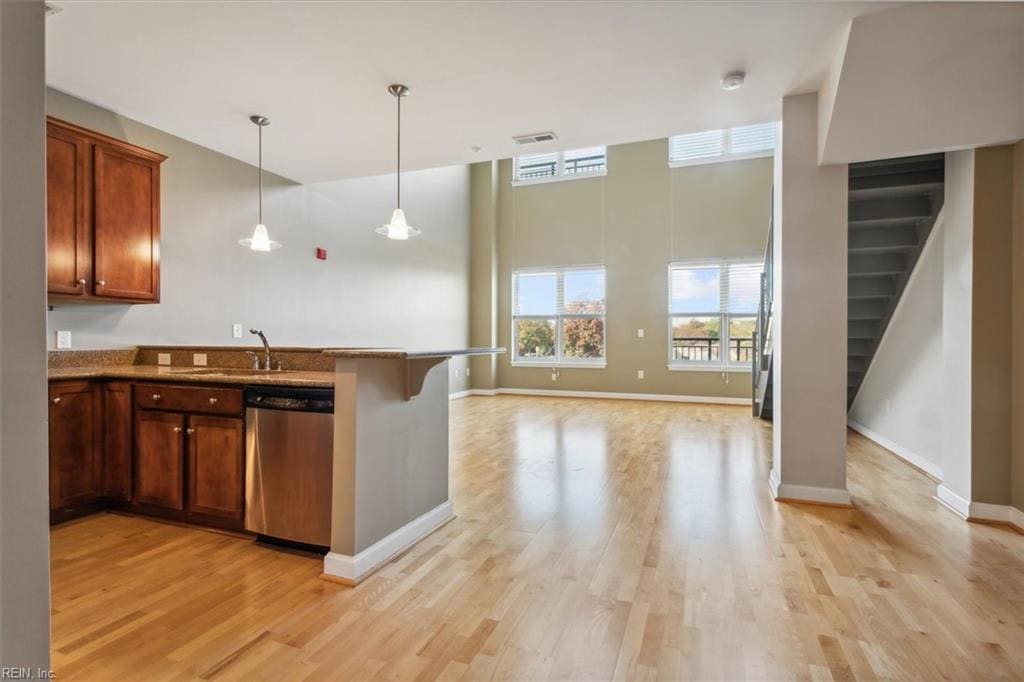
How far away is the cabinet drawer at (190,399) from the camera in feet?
8.46

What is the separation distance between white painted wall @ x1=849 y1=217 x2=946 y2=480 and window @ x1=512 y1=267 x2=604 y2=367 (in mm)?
4230

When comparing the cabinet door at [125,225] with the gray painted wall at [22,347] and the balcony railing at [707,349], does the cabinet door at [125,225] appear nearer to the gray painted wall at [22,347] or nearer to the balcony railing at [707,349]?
the gray painted wall at [22,347]

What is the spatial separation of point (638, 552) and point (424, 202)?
6.42m

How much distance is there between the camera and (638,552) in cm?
244

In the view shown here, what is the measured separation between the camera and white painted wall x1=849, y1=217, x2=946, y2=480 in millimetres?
3773

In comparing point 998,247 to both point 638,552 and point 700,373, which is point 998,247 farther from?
point 700,373

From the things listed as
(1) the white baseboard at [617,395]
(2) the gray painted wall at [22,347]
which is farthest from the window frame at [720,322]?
(2) the gray painted wall at [22,347]

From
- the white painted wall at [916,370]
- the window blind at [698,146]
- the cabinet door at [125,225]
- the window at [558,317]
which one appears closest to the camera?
the cabinet door at [125,225]

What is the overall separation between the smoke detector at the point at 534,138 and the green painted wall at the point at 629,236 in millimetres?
4511

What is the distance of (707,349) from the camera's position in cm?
777

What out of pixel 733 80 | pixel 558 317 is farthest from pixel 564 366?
pixel 733 80

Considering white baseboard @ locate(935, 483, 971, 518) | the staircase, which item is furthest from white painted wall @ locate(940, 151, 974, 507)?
the staircase

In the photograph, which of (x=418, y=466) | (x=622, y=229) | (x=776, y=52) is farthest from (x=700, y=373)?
(x=418, y=466)

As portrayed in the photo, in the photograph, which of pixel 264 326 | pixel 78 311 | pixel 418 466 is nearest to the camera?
pixel 418 466
